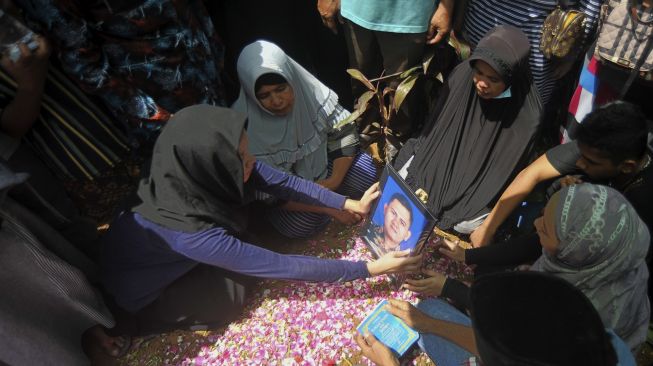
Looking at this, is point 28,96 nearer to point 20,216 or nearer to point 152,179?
point 20,216

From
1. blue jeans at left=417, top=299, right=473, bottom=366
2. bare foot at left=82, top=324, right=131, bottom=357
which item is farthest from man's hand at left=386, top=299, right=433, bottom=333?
bare foot at left=82, top=324, right=131, bottom=357

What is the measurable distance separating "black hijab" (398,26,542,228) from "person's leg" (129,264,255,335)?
1427 mm

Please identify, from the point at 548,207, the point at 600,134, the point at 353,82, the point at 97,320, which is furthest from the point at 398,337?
the point at 353,82

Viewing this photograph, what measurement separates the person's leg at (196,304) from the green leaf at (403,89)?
5.32 ft

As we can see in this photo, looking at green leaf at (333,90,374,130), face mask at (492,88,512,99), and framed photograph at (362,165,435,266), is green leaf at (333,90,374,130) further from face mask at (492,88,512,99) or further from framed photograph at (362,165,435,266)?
face mask at (492,88,512,99)

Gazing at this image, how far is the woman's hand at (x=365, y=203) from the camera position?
8.39 feet

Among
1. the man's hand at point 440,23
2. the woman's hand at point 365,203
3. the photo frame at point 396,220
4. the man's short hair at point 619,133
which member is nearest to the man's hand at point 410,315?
the photo frame at point 396,220

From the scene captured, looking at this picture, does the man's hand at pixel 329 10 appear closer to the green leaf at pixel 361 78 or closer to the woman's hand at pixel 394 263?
the green leaf at pixel 361 78

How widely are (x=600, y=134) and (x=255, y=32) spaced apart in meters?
2.30

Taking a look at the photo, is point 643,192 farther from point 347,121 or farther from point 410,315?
point 347,121

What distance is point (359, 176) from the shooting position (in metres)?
3.09

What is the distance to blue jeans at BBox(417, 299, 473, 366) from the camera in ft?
6.64

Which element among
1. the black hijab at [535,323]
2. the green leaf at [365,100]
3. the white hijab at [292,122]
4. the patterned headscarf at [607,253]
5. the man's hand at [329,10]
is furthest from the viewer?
the green leaf at [365,100]

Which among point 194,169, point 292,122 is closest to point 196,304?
point 194,169
